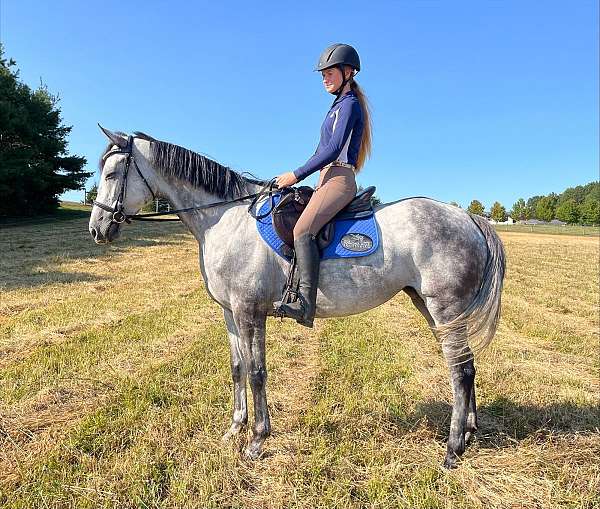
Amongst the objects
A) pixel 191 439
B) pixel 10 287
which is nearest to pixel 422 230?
pixel 191 439

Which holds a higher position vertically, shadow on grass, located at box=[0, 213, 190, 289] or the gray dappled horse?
the gray dappled horse

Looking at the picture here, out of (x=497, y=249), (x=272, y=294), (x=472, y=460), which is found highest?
(x=497, y=249)

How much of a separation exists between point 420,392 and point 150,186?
3.89 meters

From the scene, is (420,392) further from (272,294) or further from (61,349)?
(61,349)

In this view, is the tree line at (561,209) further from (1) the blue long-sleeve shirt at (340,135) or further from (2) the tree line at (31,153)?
(1) the blue long-sleeve shirt at (340,135)

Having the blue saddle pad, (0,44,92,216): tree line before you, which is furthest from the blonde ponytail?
(0,44,92,216): tree line

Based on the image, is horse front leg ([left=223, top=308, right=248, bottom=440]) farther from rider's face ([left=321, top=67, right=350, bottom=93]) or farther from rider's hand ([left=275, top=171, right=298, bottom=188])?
rider's face ([left=321, top=67, right=350, bottom=93])

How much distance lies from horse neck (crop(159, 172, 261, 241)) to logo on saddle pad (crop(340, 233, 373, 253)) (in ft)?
3.47

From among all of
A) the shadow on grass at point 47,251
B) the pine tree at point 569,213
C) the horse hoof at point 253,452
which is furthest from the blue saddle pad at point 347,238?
the pine tree at point 569,213

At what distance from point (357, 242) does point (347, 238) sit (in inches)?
3.9

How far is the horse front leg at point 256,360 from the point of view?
354cm

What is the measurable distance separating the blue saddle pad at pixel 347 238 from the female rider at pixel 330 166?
186mm

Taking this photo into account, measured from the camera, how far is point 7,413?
391 cm

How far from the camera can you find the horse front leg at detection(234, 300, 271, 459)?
3537mm
